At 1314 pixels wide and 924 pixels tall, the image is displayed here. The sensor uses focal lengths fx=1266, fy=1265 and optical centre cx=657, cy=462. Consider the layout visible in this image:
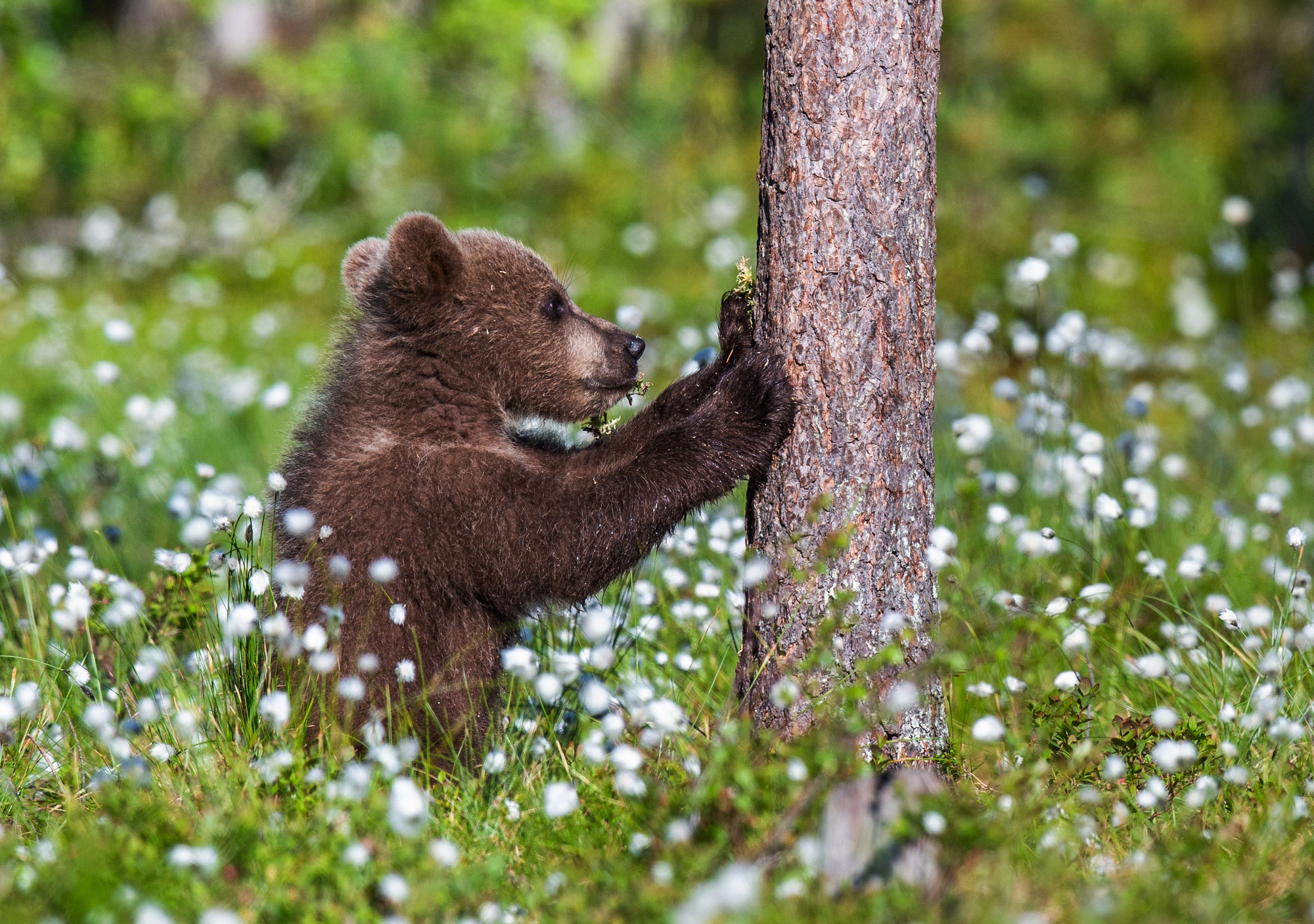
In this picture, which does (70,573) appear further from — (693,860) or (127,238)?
(127,238)

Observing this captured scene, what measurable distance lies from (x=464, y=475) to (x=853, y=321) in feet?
3.71

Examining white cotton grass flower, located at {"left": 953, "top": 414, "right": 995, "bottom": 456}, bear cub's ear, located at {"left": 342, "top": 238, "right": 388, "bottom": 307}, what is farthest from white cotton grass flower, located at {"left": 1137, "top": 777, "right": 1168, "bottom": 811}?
bear cub's ear, located at {"left": 342, "top": 238, "right": 388, "bottom": 307}

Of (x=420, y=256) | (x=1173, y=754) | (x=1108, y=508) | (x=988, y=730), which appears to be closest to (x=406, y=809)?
(x=988, y=730)

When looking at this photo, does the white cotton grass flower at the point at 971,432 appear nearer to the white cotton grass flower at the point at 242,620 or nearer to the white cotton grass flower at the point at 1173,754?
the white cotton grass flower at the point at 1173,754

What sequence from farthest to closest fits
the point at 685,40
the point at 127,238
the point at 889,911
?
the point at 685,40
the point at 127,238
the point at 889,911

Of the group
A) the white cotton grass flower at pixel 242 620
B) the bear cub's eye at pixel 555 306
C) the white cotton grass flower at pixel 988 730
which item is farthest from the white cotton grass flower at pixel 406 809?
the bear cub's eye at pixel 555 306

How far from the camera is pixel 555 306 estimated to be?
405 centimetres

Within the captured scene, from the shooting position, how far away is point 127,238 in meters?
10.9

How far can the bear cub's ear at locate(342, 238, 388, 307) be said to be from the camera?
4012mm

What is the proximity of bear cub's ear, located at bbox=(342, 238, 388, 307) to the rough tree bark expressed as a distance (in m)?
1.33

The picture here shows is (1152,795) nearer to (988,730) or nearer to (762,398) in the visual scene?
(988,730)

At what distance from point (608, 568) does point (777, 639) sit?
1.63ft

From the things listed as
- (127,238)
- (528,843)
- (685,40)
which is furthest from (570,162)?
(528,843)

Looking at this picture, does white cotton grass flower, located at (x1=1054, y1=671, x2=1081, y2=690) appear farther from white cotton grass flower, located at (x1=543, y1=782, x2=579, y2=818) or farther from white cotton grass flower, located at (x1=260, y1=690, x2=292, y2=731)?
white cotton grass flower, located at (x1=260, y1=690, x2=292, y2=731)
